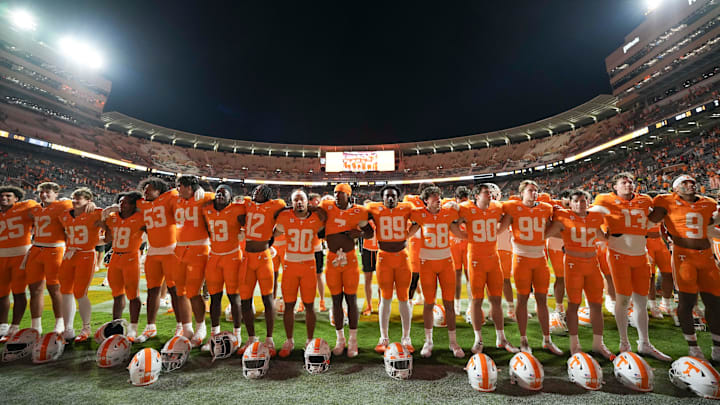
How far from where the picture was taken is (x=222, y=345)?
13.9 feet

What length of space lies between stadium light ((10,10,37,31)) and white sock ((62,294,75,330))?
4850 centimetres

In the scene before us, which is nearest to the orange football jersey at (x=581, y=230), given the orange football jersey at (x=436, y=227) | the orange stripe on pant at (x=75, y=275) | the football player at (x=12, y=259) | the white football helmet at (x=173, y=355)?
the orange football jersey at (x=436, y=227)

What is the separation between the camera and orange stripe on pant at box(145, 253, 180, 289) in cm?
481

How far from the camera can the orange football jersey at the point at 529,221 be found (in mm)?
4441

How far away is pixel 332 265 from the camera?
447 cm

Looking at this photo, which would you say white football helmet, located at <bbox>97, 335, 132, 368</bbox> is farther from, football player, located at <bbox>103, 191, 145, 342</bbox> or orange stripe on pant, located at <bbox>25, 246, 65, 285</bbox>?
orange stripe on pant, located at <bbox>25, 246, 65, 285</bbox>

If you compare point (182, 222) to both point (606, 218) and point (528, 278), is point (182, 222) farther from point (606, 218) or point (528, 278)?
point (606, 218)

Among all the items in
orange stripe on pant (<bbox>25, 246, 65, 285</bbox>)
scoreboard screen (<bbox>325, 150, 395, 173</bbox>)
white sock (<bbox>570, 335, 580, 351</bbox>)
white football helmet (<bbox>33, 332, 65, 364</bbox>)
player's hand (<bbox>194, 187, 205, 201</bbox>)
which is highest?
scoreboard screen (<bbox>325, 150, 395, 173</bbox>)

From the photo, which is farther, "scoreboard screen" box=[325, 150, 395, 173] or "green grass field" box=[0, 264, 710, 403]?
"scoreboard screen" box=[325, 150, 395, 173]

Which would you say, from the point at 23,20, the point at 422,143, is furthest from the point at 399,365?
the point at 23,20

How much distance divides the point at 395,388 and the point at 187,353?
9.59ft

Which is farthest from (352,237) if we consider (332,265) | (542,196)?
(542,196)

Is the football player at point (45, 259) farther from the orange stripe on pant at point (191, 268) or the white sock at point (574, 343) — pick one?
the white sock at point (574, 343)

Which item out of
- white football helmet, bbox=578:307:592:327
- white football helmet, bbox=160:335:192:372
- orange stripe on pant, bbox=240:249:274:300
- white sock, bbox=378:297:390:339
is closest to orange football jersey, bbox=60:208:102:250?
white football helmet, bbox=160:335:192:372
